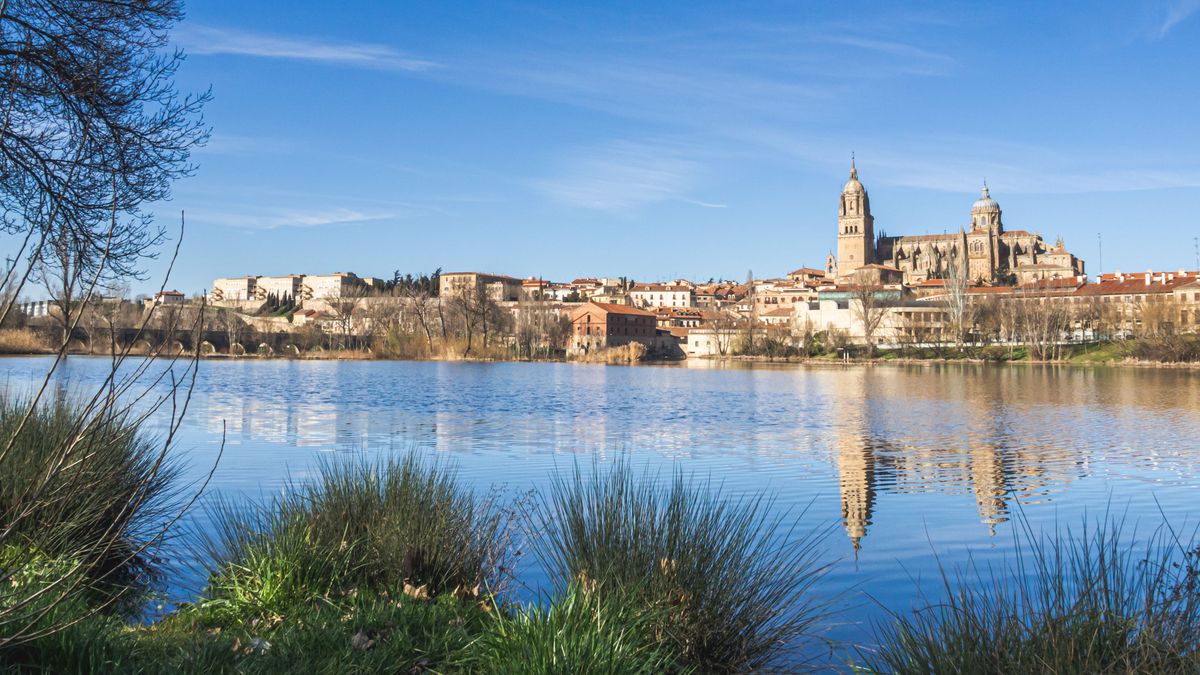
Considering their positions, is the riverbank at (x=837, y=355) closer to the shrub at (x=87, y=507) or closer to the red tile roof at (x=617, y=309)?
the red tile roof at (x=617, y=309)

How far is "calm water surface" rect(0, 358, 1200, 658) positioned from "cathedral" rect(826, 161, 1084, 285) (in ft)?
404

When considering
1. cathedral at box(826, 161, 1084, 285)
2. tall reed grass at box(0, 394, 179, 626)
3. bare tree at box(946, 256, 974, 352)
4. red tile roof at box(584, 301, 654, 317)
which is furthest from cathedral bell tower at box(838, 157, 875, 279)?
tall reed grass at box(0, 394, 179, 626)

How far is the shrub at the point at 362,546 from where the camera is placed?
20.5ft

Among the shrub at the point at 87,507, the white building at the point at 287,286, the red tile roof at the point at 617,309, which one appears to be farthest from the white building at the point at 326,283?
the shrub at the point at 87,507

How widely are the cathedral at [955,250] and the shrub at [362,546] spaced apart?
6041 inches

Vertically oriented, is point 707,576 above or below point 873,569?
above

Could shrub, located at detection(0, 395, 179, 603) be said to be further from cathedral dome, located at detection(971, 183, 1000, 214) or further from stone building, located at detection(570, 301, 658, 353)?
cathedral dome, located at detection(971, 183, 1000, 214)

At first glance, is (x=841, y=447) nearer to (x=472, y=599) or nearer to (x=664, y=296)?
(x=472, y=599)

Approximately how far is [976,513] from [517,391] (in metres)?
29.3

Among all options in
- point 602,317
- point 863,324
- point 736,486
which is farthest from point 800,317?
point 736,486

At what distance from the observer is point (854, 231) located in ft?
563

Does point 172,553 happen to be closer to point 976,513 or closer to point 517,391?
point 976,513

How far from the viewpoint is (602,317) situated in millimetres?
117438

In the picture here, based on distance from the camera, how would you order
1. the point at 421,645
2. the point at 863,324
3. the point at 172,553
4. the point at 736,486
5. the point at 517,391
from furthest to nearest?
the point at 863,324
the point at 517,391
the point at 736,486
the point at 172,553
the point at 421,645
